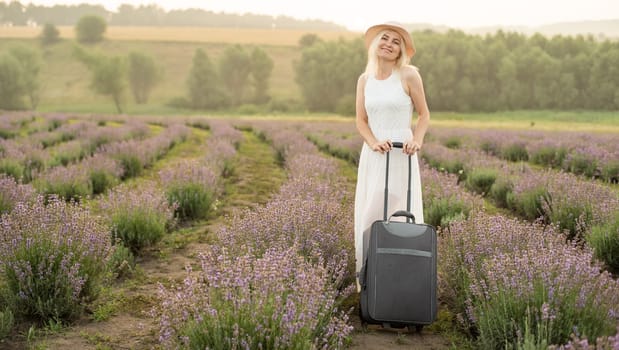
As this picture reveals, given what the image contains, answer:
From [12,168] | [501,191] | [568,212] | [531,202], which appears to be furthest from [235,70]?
[568,212]

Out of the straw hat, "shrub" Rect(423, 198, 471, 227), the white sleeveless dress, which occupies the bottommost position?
"shrub" Rect(423, 198, 471, 227)

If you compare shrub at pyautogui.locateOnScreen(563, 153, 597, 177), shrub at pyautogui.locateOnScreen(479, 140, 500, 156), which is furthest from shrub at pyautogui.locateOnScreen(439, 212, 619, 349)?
shrub at pyautogui.locateOnScreen(479, 140, 500, 156)

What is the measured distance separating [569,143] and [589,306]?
11.2m

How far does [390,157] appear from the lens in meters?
3.82

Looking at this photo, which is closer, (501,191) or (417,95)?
(417,95)

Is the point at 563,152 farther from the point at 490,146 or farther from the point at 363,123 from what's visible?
the point at 363,123

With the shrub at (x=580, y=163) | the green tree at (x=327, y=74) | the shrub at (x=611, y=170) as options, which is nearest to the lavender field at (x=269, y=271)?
the shrub at (x=611, y=170)

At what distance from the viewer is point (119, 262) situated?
4.66 meters

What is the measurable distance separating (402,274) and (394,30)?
1751mm

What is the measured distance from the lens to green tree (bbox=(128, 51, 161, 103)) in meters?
65.8

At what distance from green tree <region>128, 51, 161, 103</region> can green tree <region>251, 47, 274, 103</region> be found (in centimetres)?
1272

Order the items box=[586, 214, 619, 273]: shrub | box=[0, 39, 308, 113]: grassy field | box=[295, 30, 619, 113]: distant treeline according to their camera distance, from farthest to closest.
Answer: box=[0, 39, 308, 113]: grassy field
box=[295, 30, 619, 113]: distant treeline
box=[586, 214, 619, 273]: shrub

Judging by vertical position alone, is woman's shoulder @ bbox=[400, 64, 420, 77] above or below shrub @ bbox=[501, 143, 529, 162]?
above

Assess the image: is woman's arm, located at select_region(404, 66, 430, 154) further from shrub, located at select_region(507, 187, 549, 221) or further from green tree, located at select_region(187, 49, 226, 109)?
green tree, located at select_region(187, 49, 226, 109)
